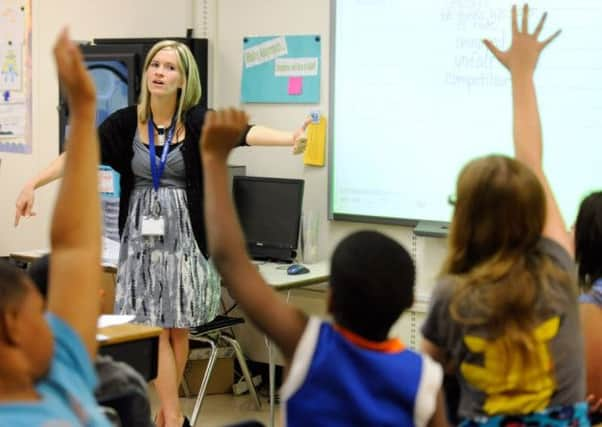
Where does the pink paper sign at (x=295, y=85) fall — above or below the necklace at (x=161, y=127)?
above

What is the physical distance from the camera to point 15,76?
586cm

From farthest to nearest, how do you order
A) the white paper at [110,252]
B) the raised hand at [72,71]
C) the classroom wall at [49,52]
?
the classroom wall at [49,52], the white paper at [110,252], the raised hand at [72,71]

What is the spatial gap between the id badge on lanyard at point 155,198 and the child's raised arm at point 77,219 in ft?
7.26

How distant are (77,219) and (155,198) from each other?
2.29m

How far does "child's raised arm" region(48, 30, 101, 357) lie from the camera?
1381 mm

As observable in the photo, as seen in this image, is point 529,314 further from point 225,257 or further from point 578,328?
point 225,257

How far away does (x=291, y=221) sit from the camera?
4457mm

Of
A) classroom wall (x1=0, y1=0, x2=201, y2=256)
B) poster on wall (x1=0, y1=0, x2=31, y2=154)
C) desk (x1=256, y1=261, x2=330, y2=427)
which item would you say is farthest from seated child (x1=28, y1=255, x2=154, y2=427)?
poster on wall (x1=0, y1=0, x2=31, y2=154)

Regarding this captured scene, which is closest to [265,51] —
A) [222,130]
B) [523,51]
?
[523,51]

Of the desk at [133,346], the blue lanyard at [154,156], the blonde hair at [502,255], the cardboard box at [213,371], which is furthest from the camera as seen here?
the cardboard box at [213,371]

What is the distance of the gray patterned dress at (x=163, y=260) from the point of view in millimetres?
3682

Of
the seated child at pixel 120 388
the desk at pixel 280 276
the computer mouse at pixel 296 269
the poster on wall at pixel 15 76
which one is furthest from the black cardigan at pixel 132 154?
the poster on wall at pixel 15 76

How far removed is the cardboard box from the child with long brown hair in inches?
122

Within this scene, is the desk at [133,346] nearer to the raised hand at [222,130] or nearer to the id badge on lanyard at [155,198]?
the id badge on lanyard at [155,198]
